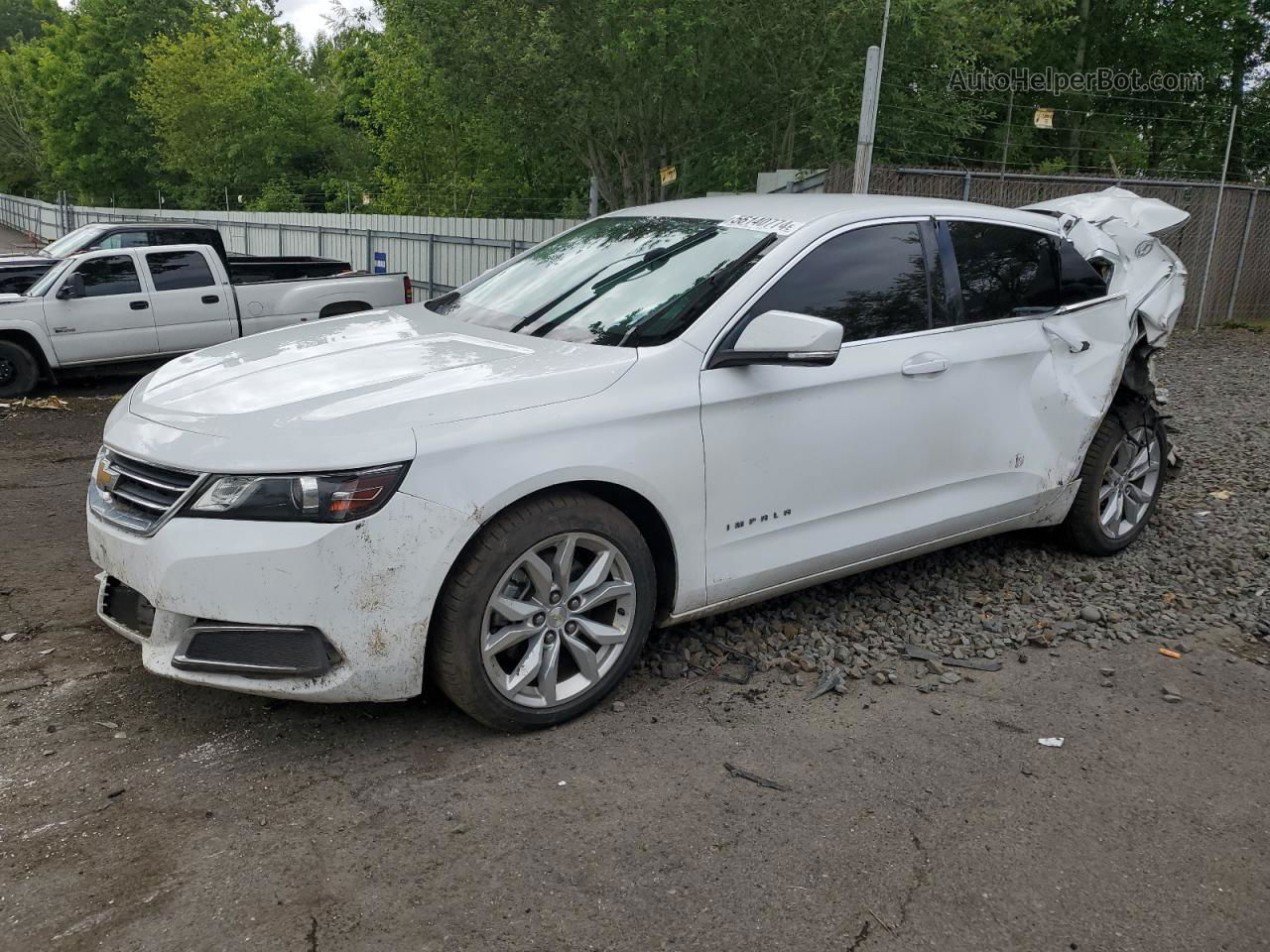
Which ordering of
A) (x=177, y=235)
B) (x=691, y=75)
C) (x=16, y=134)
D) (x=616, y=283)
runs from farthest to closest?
(x=16, y=134), (x=177, y=235), (x=691, y=75), (x=616, y=283)

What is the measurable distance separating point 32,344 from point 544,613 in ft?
29.8

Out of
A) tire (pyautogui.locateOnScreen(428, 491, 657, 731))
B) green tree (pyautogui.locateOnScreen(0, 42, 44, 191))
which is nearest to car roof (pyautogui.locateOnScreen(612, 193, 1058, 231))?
tire (pyautogui.locateOnScreen(428, 491, 657, 731))

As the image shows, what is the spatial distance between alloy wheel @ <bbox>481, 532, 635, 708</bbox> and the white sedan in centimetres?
1

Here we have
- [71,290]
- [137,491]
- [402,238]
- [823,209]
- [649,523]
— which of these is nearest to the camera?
[137,491]

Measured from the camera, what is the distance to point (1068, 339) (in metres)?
4.87

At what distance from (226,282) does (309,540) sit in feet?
30.8

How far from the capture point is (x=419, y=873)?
9.23ft

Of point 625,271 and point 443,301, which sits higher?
point 625,271

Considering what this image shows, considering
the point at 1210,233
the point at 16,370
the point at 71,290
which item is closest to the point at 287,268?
the point at 71,290

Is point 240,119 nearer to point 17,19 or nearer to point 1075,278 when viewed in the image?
point 1075,278

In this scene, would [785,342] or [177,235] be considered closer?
[785,342]

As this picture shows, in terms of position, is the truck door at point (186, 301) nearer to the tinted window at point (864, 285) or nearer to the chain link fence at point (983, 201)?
the chain link fence at point (983, 201)

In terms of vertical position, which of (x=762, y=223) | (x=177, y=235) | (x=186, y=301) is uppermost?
(x=762, y=223)

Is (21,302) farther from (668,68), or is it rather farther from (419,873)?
(419,873)
